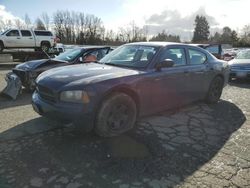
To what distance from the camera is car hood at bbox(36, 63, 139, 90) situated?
373cm

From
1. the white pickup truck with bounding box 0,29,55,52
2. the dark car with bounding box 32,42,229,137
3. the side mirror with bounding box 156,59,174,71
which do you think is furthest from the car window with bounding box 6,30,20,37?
the side mirror with bounding box 156,59,174,71

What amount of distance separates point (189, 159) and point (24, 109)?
3955 millimetres

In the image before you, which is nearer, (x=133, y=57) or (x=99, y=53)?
(x=133, y=57)

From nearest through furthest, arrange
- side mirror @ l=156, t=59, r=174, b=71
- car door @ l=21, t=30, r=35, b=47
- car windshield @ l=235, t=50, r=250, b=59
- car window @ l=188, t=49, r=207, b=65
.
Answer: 1. side mirror @ l=156, t=59, r=174, b=71
2. car window @ l=188, t=49, r=207, b=65
3. car windshield @ l=235, t=50, r=250, b=59
4. car door @ l=21, t=30, r=35, b=47

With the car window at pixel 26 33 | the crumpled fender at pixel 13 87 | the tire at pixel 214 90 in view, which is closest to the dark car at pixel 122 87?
the tire at pixel 214 90

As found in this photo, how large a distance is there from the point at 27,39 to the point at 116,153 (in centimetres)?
1836

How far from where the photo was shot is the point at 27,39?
1944cm

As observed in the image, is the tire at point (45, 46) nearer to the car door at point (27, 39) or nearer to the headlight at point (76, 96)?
the car door at point (27, 39)

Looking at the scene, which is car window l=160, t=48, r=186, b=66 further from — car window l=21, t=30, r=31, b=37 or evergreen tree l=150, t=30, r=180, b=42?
evergreen tree l=150, t=30, r=180, b=42

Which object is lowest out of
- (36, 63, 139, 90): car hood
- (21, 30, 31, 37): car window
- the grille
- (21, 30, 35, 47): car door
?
the grille

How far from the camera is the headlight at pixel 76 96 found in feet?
11.8

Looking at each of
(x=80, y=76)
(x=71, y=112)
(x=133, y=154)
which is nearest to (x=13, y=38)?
(x=80, y=76)

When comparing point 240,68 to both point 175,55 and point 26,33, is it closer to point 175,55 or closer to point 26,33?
point 175,55

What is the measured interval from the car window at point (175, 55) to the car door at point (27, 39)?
16.8 m
